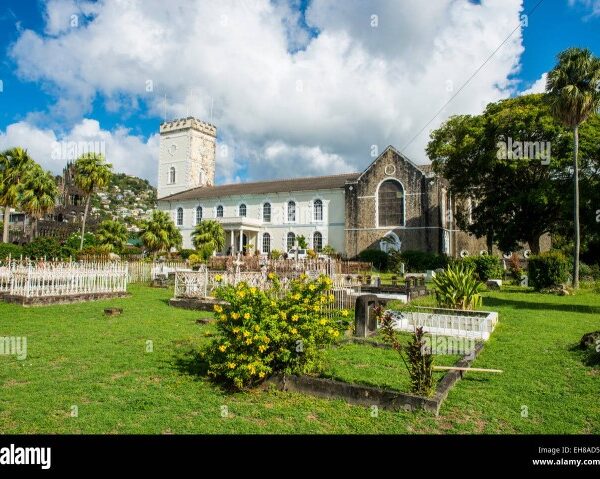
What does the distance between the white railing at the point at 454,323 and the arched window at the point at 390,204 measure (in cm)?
2602

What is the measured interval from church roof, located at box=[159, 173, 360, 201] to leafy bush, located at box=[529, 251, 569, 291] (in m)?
21.6

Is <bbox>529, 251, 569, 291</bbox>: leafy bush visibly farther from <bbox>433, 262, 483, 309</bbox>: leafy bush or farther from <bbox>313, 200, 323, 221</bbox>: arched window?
<bbox>313, 200, 323, 221</bbox>: arched window

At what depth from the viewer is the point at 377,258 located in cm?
3497

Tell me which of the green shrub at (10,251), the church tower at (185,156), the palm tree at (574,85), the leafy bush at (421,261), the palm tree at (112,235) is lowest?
the leafy bush at (421,261)

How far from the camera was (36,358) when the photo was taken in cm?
691

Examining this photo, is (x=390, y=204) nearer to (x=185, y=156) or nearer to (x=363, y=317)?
(x=363, y=317)

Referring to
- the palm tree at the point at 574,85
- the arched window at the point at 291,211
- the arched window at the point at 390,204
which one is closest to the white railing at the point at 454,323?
the palm tree at the point at 574,85

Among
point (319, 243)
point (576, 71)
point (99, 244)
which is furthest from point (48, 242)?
point (576, 71)

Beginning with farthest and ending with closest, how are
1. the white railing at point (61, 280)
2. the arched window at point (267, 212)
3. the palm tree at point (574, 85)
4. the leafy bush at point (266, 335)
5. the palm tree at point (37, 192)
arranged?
the arched window at point (267, 212) → the palm tree at point (37, 192) → the palm tree at point (574, 85) → the white railing at point (61, 280) → the leafy bush at point (266, 335)

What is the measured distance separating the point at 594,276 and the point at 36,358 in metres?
27.2

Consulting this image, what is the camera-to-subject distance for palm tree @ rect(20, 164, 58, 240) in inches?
1145

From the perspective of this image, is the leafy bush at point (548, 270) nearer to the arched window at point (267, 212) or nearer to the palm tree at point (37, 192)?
the arched window at point (267, 212)

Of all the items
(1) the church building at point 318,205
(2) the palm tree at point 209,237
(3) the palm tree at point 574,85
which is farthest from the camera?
(1) the church building at point 318,205

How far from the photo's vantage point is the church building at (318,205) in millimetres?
35562
